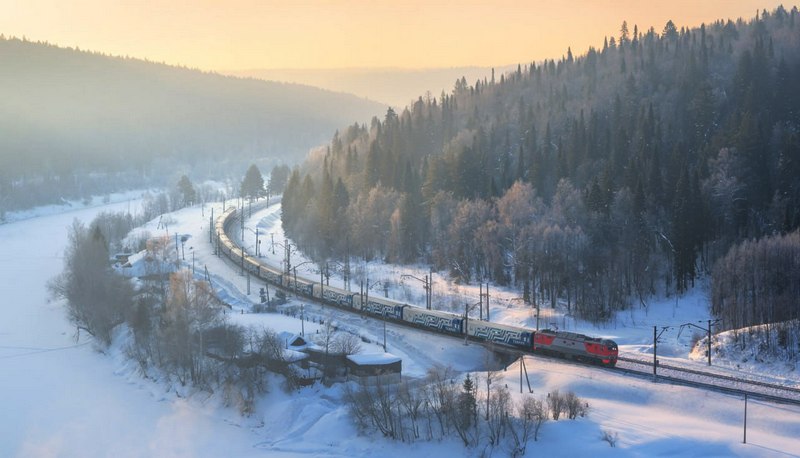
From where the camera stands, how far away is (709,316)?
6556cm

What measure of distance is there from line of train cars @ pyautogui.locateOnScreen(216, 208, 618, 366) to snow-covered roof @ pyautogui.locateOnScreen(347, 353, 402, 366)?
9.31 meters

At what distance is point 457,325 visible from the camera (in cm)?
6038

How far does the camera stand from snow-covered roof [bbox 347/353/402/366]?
50.6 metres

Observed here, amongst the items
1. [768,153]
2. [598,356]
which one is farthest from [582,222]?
[598,356]

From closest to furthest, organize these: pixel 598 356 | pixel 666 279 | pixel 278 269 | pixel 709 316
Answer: pixel 598 356, pixel 709 316, pixel 666 279, pixel 278 269

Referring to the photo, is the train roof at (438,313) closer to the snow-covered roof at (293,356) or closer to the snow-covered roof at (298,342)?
the snow-covered roof at (298,342)

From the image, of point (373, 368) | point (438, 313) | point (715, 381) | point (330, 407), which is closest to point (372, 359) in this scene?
point (373, 368)

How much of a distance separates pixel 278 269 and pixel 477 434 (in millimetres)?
57560

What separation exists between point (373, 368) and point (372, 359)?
2.81ft

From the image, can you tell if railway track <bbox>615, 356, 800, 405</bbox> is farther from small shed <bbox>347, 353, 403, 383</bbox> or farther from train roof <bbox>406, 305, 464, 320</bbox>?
train roof <bbox>406, 305, 464, 320</bbox>

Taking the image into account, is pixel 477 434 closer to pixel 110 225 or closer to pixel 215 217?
pixel 110 225

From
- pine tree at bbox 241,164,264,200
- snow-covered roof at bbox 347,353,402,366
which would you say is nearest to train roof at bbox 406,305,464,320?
snow-covered roof at bbox 347,353,402,366

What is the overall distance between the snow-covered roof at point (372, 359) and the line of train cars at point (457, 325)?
9313mm

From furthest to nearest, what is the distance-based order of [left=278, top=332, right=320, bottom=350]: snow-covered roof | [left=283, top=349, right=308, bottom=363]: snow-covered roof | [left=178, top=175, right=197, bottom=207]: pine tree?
[left=178, top=175, right=197, bottom=207]: pine tree → [left=278, top=332, right=320, bottom=350]: snow-covered roof → [left=283, top=349, right=308, bottom=363]: snow-covered roof
